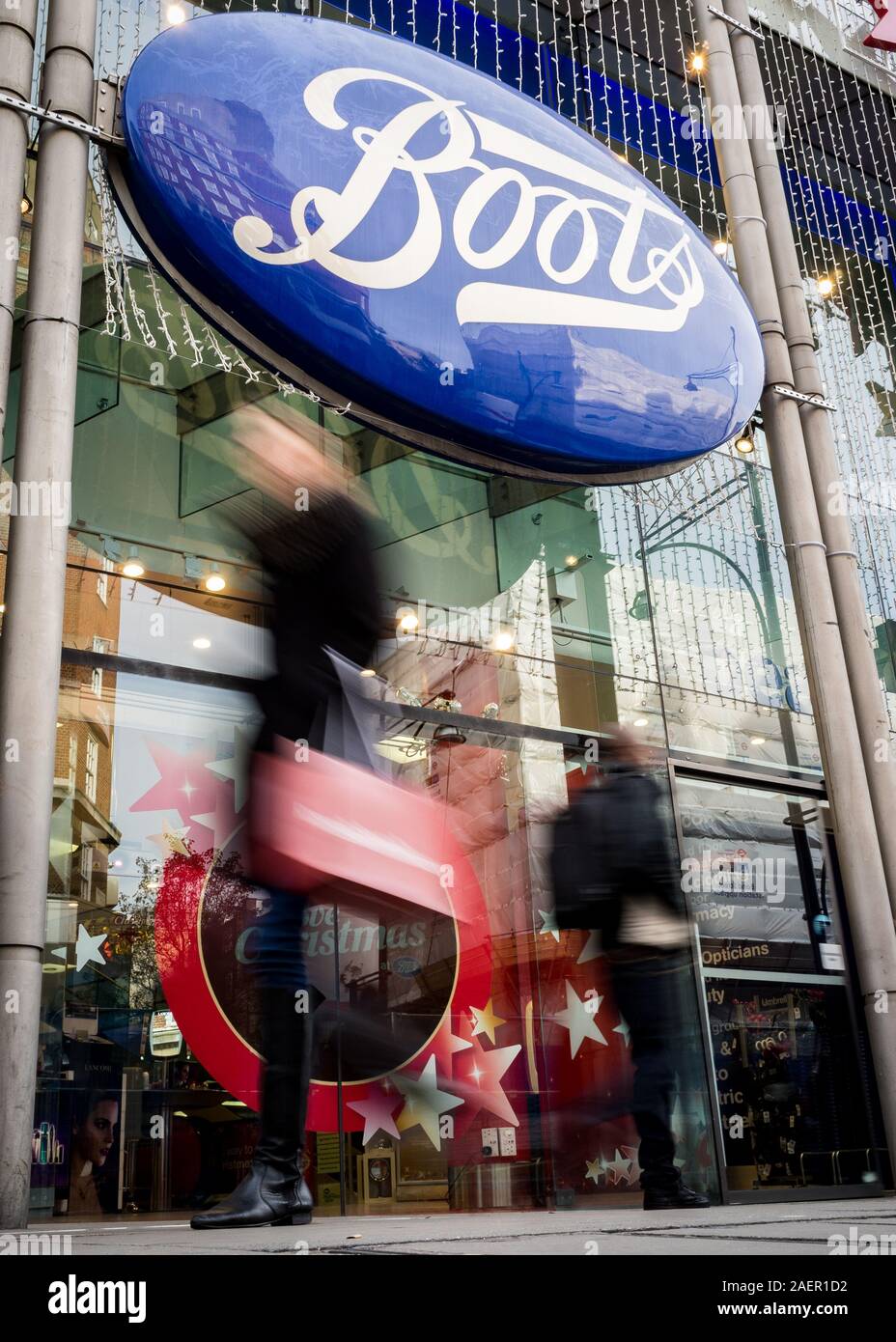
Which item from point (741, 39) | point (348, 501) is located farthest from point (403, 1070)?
point (741, 39)

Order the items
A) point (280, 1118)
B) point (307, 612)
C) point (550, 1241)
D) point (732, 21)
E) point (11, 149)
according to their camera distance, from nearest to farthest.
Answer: point (550, 1241) < point (280, 1118) < point (307, 612) < point (11, 149) < point (732, 21)

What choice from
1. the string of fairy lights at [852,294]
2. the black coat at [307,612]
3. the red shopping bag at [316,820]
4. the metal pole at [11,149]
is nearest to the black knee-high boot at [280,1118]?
the red shopping bag at [316,820]

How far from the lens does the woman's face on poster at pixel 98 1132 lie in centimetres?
383

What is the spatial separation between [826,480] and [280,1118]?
173 inches

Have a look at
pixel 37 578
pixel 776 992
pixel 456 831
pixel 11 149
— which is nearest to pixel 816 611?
pixel 776 992

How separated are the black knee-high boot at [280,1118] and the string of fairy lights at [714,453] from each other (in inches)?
116

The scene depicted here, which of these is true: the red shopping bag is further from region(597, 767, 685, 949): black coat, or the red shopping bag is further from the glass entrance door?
the glass entrance door

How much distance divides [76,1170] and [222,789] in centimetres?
140

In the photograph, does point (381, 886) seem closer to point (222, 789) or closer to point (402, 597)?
point (222, 789)

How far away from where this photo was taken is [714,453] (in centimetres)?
612

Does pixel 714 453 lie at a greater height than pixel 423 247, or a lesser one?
greater

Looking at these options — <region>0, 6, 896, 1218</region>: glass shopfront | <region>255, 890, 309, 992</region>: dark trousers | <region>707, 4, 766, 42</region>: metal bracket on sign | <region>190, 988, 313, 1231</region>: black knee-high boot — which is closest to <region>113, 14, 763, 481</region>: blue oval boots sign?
<region>0, 6, 896, 1218</region>: glass shopfront

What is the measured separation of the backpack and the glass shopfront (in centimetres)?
126

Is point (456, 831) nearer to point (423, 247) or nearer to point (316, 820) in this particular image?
point (423, 247)
